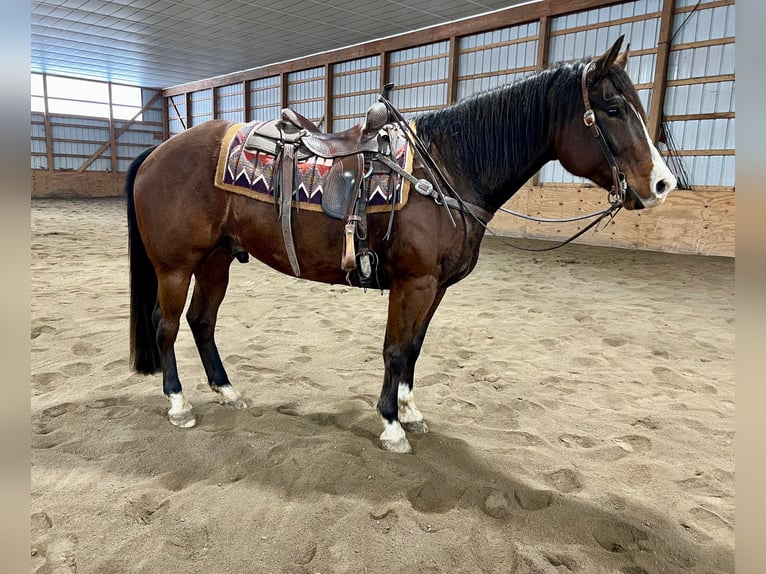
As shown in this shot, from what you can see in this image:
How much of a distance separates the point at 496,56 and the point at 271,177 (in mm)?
8677

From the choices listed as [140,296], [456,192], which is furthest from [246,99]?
[456,192]

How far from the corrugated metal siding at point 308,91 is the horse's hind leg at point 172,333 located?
1118cm

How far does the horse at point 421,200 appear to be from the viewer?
5.69ft

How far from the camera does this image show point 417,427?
7.00ft

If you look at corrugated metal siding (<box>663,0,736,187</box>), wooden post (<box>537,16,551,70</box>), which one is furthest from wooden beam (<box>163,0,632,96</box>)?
corrugated metal siding (<box>663,0,736,187</box>)

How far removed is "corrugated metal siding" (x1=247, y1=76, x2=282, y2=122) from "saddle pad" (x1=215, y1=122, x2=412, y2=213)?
41.1 ft

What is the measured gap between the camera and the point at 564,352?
10.2ft

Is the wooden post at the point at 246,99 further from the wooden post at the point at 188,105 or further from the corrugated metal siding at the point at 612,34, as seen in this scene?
the corrugated metal siding at the point at 612,34

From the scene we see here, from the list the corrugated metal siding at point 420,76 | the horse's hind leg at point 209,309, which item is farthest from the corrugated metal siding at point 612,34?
the horse's hind leg at point 209,309

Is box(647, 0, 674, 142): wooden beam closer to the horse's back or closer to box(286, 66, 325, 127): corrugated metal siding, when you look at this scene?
the horse's back

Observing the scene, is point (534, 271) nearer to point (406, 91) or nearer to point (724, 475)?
point (724, 475)

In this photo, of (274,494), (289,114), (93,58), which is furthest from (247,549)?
(93,58)

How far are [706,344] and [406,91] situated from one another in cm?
917

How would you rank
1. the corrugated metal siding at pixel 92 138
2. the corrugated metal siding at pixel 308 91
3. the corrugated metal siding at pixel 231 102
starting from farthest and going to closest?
the corrugated metal siding at pixel 92 138
the corrugated metal siding at pixel 231 102
the corrugated metal siding at pixel 308 91
